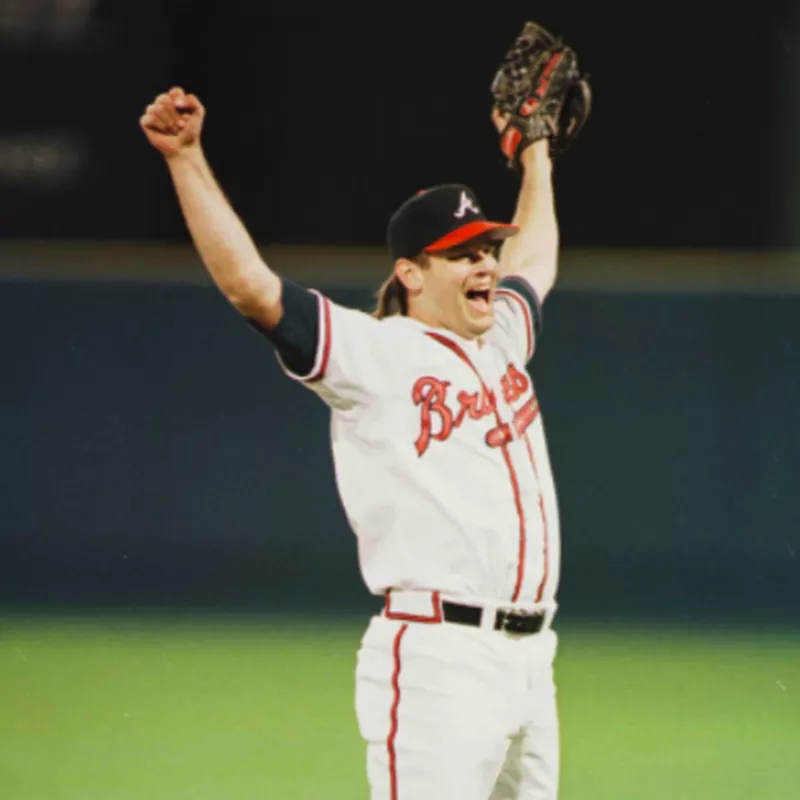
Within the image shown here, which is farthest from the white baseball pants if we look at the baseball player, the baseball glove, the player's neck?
the baseball glove

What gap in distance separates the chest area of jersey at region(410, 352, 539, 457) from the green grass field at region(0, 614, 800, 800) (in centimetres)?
180

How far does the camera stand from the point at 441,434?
3346mm

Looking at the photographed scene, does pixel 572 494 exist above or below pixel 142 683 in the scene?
above

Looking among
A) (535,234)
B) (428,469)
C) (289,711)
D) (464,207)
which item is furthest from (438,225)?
(289,711)

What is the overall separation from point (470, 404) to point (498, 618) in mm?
459

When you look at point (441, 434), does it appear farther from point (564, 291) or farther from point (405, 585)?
point (564, 291)

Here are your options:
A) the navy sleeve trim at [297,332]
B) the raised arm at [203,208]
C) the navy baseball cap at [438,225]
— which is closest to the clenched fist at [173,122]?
the raised arm at [203,208]

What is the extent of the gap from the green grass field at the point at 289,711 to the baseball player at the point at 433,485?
1.68 metres

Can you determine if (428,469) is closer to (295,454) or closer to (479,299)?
(479,299)

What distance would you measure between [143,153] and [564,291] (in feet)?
8.01

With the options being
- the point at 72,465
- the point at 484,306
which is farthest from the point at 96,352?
the point at 484,306

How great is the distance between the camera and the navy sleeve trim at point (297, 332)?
319 centimetres

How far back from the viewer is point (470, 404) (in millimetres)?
3406

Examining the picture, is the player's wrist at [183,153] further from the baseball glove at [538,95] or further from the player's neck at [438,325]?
the baseball glove at [538,95]
